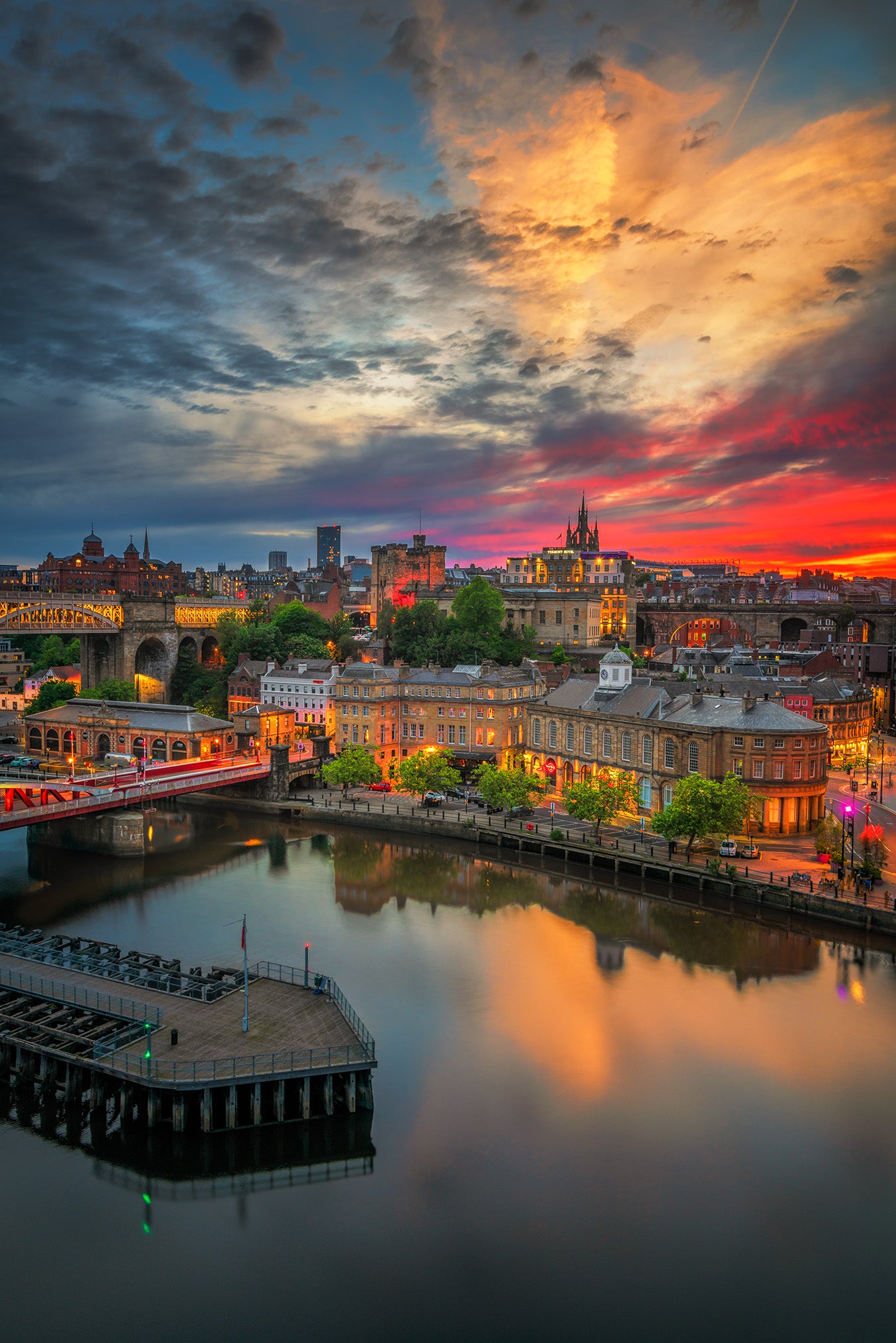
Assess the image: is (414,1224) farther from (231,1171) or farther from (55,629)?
(55,629)

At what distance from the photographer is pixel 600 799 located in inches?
2007

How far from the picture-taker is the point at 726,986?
33.8 meters

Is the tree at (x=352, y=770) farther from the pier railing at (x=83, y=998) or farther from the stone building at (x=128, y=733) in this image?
the pier railing at (x=83, y=998)

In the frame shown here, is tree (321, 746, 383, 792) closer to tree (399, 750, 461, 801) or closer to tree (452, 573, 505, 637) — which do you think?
tree (399, 750, 461, 801)

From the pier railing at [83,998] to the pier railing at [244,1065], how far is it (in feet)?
4.80

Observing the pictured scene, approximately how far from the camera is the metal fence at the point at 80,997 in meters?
26.9

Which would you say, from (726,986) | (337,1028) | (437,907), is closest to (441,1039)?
(337,1028)

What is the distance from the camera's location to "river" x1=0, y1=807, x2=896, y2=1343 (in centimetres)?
1894

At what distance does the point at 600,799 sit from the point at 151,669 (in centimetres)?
6905

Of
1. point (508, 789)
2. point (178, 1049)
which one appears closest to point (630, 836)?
point (508, 789)

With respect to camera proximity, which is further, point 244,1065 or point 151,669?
point 151,669

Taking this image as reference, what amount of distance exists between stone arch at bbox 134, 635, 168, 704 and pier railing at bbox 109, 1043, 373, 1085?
82.7 metres

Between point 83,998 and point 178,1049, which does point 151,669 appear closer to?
point 83,998

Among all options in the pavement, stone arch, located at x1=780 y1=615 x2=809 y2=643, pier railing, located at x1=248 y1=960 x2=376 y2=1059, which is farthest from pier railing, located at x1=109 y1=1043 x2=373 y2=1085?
stone arch, located at x1=780 y1=615 x2=809 y2=643
